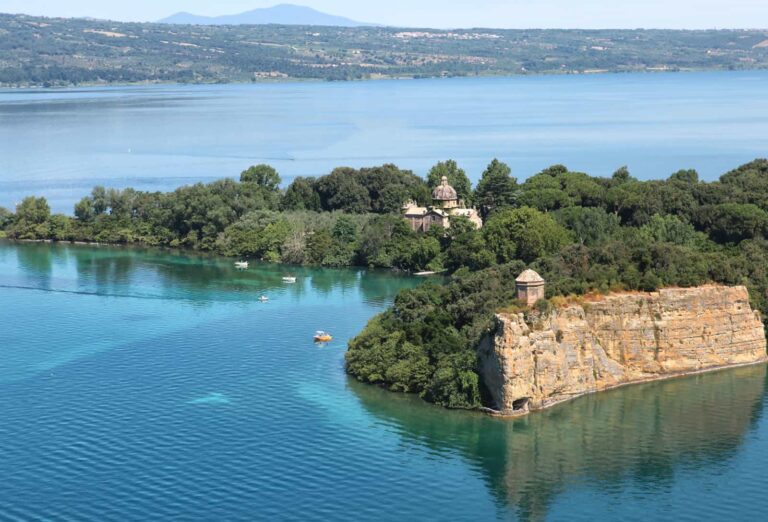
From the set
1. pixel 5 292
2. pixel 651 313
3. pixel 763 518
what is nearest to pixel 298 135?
pixel 5 292

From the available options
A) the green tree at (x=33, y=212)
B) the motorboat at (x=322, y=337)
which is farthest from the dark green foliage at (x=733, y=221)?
the green tree at (x=33, y=212)

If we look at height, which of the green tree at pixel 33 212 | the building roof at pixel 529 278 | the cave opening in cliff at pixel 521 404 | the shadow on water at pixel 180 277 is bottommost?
the shadow on water at pixel 180 277

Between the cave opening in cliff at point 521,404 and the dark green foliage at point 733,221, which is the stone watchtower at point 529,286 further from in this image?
the dark green foliage at point 733,221

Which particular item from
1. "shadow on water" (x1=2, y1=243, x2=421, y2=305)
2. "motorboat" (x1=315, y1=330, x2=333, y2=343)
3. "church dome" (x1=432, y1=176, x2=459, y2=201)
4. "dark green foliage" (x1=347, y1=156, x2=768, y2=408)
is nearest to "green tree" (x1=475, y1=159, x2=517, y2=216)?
"church dome" (x1=432, y1=176, x2=459, y2=201)

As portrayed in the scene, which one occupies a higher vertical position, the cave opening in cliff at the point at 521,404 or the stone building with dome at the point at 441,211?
the stone building with dome at the point at 441,211

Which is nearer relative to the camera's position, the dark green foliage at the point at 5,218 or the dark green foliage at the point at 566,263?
the dark green foliage at the point at 566,263

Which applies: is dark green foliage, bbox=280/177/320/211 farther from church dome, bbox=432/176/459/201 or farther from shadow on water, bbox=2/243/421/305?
Answer: church dome, bbox=432/176/459/201

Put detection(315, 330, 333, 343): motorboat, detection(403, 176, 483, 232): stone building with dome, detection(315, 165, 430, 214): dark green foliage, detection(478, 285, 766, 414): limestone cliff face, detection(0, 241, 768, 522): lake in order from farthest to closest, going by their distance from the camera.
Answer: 1. detection(315, 165, 430, 214): dark green foliage
2. detection(403, 176, 483, 232): stone building with dome
3. detection(315, 330, 333, 343): motorboat
4. detection(478, 285, 766, 414): limestone cliff face
5. detection(0, 241, 768, 522): lake
